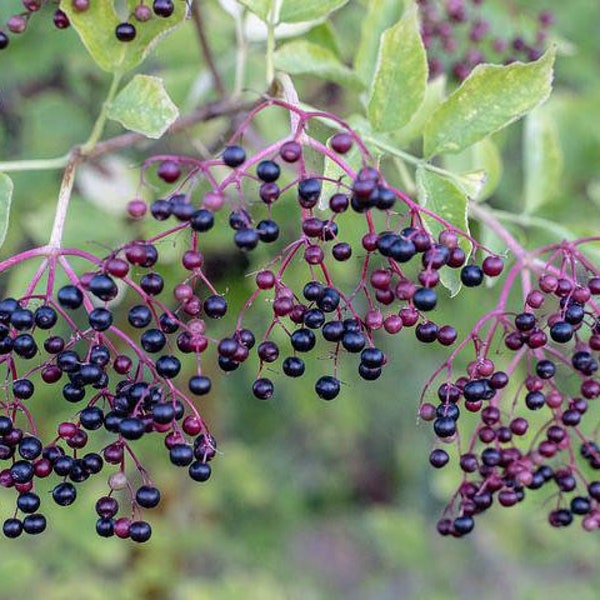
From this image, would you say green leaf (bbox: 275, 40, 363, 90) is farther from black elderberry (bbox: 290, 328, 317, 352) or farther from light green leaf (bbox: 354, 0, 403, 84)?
black elderberry (bbox: 290, 328, 317, 352)

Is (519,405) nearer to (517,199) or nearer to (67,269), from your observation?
(517,199)

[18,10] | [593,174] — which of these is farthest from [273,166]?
[593,174]

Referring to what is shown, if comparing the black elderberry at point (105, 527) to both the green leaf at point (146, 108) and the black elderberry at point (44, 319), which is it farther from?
the green leaf at point (146, 108)

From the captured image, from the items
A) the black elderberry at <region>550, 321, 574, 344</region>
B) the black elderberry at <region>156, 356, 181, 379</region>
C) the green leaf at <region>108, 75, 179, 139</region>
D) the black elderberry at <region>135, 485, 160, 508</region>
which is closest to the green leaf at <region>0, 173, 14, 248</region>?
the green leaf at <region>108, 75, 179, 139</region>

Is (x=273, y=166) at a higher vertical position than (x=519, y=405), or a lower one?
higher

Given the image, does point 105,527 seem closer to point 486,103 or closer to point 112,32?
point 112,32

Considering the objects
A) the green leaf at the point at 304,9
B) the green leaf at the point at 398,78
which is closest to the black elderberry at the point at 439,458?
the green leaf at the point at 398,78


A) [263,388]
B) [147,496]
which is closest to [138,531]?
[147,496]
